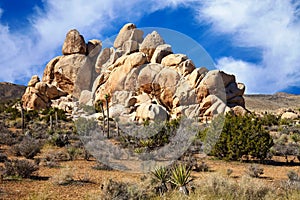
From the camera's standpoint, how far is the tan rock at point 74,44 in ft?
170

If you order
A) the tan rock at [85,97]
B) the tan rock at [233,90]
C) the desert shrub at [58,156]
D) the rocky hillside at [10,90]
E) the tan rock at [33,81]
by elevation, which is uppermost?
the rocky hillside at [10,90]

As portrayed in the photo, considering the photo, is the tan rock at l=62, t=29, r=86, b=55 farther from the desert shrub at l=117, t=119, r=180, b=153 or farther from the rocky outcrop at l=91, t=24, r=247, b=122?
the desert shrub at l=117, t=119, r=180, b=153

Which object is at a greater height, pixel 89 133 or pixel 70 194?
pixel 89 133

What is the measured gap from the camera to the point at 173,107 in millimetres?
38906

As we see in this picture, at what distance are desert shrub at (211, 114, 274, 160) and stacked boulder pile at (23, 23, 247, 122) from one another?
585 cm

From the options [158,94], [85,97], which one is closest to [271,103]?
[158,94]

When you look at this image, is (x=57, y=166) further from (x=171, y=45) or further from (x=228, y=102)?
(x=228, y=102)

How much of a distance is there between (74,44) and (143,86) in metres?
27.5

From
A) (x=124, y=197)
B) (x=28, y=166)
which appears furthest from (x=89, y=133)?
(x=124, y=197)

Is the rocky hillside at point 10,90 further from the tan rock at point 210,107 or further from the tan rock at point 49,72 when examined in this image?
the tan rock at point 210,107

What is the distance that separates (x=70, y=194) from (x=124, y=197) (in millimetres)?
2316

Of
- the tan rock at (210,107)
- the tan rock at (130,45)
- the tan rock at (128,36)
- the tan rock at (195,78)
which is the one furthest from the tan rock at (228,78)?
the tan rock at (128,36)

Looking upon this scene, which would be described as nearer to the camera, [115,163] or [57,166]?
[57,166]

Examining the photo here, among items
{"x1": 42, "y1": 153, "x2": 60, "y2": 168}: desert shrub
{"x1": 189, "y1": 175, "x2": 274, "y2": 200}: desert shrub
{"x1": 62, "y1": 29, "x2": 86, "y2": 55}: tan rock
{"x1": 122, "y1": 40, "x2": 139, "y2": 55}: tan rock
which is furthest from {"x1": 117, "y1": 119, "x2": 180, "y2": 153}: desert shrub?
{"x1": 62, "y1": 29, "x2": 86, "y2": 55}: tan rock
